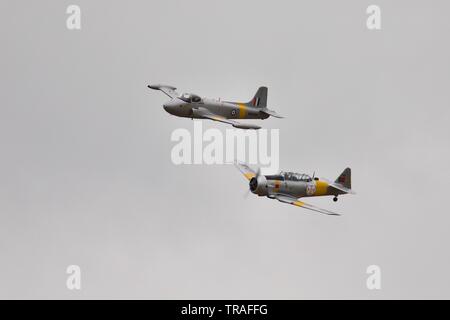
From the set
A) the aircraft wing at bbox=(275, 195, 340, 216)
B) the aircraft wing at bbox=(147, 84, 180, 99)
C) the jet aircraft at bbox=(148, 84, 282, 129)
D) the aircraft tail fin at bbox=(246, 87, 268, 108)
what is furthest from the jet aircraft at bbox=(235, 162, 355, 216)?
the aircraft wing at bbox=(147, 84, 180, 99)

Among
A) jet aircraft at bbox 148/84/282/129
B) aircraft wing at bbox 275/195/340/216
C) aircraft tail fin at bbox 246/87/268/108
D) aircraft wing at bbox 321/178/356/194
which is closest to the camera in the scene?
aircraft wing at bbox 275/195/340/216

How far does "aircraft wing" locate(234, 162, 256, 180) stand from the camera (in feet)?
317

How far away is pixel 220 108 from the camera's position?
101m

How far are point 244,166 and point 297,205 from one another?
846 centimetres

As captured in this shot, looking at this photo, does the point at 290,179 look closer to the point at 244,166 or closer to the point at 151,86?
the point at 244,166

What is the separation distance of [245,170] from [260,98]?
329 inches

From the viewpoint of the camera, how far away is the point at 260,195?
9288cm

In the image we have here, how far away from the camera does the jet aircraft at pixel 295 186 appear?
9256 cm

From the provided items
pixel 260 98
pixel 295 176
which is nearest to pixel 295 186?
pixel 295 176

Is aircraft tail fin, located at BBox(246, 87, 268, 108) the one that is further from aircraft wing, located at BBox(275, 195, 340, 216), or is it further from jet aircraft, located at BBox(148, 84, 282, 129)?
aircraft wing, located at BBox(275, 195, 340, 216)

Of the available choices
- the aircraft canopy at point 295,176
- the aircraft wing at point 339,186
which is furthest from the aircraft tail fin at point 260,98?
the aircraft canopy at point 295,176
